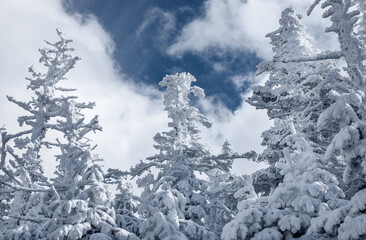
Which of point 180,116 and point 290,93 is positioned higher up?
point 290,93

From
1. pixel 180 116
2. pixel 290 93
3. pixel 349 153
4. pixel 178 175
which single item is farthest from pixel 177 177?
pixel 349 153

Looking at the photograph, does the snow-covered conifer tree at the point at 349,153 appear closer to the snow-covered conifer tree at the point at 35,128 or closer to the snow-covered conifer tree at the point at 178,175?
the snow-covered conifer tree at the point at 178,175

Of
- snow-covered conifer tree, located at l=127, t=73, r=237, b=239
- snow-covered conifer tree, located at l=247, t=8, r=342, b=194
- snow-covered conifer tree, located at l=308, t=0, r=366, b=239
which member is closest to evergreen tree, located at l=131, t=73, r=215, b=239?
snow-covered conifer tree, located at l=127, t=73, r=237, b=239

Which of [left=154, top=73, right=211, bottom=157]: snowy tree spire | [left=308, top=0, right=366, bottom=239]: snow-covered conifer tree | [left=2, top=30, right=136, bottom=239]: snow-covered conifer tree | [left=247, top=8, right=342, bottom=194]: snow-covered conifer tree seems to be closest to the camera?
[left=308, top=0, right=366, bottom=239]: snow-covered conifer tree

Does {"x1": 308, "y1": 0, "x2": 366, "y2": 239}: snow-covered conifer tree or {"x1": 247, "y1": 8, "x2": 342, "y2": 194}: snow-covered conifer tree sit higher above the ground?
{"x1": 247, "y1": 8, "x2": 342, "y2": 194}: snow-covered conifer tree

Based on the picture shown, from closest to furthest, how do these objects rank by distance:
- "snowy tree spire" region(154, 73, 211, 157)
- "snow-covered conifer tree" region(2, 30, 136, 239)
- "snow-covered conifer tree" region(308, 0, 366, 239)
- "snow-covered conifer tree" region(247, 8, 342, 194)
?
"snow-covered conifer tree" region(308, 0, 366, 239) < "snow-covered conifer tree" region(2, 30, 136, 239) < "snow-covered conifer tree" region(247, 8, 342, 194) < "snowy tree spire" region(154, 73, 211, 157)

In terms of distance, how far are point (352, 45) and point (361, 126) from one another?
3.65m

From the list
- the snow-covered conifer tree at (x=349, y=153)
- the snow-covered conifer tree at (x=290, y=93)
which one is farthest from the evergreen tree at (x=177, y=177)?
the snow-covered conifer tree at (x=349, y=153)

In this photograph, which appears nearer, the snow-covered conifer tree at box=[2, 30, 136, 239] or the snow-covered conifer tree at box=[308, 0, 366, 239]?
the snow-covered conifer tree at box=[308, 0, 366, 239]

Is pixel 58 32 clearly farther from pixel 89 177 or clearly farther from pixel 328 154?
pixel 328 154

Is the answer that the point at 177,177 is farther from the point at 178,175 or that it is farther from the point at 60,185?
the point at 60,185

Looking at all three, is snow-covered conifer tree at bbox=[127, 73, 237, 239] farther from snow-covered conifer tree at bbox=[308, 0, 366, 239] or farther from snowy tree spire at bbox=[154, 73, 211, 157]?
snow-covered conifer tree at bbox=[308, 0, 366, 239]

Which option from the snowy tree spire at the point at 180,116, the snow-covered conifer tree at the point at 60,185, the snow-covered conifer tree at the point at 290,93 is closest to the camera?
the snow-covered conifer tree at the point at 60,185

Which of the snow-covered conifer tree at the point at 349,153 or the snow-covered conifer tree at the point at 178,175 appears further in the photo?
the snow-covered conifer tree at the point at 178,175
